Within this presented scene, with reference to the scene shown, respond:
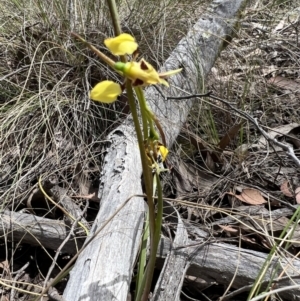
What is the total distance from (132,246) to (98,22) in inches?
48.6

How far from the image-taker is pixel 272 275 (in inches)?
50.4

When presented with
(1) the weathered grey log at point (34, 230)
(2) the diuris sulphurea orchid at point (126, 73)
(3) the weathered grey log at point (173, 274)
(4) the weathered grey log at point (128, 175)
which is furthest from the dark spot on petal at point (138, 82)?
(1) the weathered grey log at point (34, 230)

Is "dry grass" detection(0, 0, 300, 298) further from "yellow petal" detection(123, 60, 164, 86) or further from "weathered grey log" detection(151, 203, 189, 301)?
"yellow petal" detection(123, 60, 164, 86)

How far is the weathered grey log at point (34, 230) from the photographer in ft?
4.96

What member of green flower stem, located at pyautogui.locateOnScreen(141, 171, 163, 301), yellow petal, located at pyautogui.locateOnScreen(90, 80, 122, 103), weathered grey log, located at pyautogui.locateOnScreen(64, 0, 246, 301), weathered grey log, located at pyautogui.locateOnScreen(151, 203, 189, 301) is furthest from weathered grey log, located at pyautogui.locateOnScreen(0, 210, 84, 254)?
yellow petal, located at pyautogui.locateOnScreen(90, 80, 122, 103)

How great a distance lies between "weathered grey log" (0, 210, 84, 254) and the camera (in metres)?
1.51

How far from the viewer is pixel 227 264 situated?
1363 mm

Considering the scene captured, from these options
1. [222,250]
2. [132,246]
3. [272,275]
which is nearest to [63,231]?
[132,246]

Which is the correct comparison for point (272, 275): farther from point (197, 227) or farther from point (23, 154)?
point (23, 154)

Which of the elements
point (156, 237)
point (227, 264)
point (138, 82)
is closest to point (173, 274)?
point (227, 264)

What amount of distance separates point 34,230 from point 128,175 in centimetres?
32

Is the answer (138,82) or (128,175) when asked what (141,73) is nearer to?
(138,82)

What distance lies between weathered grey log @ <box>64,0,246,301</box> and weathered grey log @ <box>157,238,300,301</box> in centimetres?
16

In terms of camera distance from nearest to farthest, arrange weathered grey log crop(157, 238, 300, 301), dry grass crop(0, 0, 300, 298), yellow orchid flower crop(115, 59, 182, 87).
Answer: yellow orchid flower crop(115, 59, 182, 87), weathered grey log crop(157, 238, 300, 301), dry grass crop(0, 0, 300, 298)
